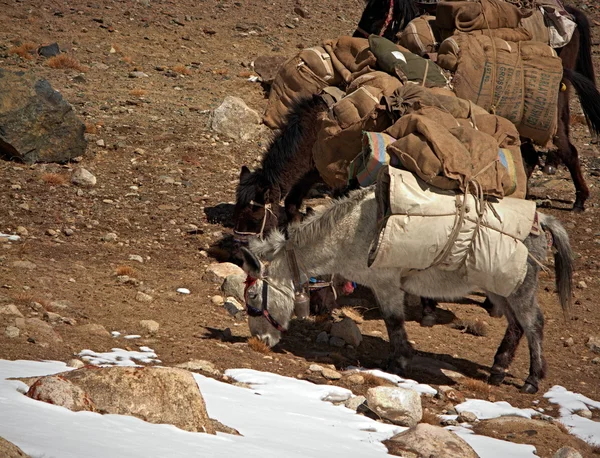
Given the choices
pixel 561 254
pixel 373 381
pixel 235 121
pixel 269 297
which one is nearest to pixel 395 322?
pixel 373 381

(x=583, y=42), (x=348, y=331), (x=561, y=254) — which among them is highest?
(x=583, y=42)

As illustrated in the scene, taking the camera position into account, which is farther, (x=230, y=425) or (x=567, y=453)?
(x=567, y=453)

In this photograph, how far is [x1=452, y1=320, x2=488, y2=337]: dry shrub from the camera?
26.0ft

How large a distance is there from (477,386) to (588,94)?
17.2 feet

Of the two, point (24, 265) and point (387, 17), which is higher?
point (387, 17)

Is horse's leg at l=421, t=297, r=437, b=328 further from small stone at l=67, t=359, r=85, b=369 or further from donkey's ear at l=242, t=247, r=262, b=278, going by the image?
small stone at l=67, t=359, r=85, b=369

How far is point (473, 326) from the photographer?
797 centimetres

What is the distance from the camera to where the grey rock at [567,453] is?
4.93 meters

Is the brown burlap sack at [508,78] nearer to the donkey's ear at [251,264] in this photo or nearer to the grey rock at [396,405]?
the donkey's ear at [251,264]

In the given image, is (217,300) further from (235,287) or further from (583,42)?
(583,42)

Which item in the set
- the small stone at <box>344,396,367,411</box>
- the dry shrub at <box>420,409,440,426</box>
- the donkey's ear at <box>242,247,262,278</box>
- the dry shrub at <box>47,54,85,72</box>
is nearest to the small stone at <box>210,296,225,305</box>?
the donkey's ear at <box>242,247,262,278</box>

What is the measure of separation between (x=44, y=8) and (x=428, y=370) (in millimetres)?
13923

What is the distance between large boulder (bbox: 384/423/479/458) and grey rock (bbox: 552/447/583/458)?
557 mm

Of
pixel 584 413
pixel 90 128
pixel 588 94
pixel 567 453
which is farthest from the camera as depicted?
pixel 90 128
